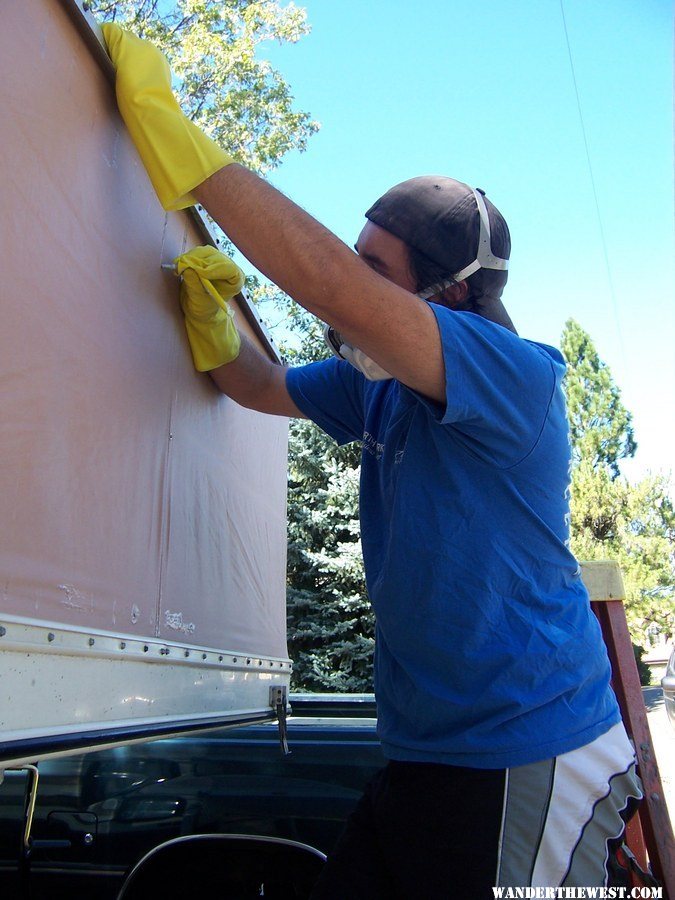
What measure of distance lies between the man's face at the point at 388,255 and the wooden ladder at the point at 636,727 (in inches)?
33.1

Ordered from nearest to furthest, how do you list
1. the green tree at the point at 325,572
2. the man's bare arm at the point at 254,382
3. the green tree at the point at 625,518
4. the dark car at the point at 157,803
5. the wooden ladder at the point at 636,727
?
the wooden ladder at the point at 636,727
the dark car at the point at 157,803
the man's bare arm at the point at 254,382
the green tree at the point at 325,572
the green tree at the point at 625,518

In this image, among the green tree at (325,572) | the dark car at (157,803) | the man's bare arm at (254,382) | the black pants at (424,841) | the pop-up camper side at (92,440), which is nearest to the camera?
the pop-up camper side at (92,440)

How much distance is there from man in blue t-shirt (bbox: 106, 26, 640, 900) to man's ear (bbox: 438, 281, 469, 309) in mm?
96

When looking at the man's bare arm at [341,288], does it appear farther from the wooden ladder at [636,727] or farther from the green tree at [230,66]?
the green tree at [230,66]

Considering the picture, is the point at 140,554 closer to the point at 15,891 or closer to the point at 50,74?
the point at 50,74

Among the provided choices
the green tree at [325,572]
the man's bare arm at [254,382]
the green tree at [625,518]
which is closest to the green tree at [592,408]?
the green tree at [625,518]

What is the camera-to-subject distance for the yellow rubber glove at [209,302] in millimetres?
1924

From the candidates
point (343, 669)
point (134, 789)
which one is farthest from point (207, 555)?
point (343, 669)

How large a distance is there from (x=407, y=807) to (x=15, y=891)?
136cm

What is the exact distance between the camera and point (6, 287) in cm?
114

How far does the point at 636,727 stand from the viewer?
1784mm

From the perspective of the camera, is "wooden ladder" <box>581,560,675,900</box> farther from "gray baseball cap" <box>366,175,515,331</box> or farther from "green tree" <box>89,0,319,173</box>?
"green tree" <box>89,0,319,173</box>

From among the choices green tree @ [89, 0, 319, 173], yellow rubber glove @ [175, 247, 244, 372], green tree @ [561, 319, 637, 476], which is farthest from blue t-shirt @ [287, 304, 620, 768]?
green tree @ [561, 319, 637, 476]

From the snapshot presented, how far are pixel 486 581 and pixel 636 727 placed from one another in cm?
66
